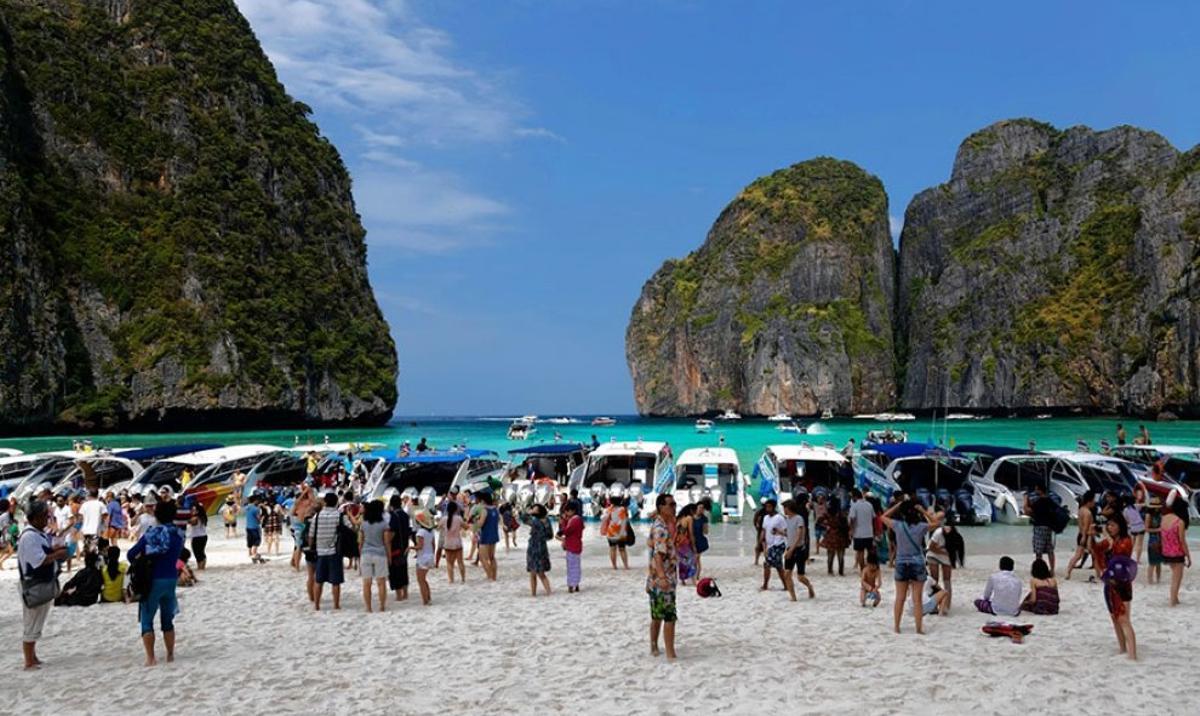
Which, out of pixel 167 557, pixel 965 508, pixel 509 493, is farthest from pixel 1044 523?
pixel 509 493

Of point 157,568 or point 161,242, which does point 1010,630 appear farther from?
point 161,242

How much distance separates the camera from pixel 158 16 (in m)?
93.5

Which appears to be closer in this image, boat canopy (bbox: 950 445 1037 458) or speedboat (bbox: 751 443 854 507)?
speedboat (bbox: 751 443 854 507)

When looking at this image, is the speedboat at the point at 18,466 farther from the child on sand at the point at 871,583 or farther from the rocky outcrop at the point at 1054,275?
the rocky outcrop at the point at 1054,275

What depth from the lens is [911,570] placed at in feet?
34.1

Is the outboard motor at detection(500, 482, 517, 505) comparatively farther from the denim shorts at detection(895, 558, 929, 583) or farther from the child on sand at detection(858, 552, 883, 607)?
the denim shorts at detection(895, 558, 929, 583)

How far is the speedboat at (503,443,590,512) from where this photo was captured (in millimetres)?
24828

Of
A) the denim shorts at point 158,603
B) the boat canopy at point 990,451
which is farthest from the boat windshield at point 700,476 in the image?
the denim shorts at point 158,603

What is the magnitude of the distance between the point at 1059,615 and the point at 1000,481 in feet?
50.3

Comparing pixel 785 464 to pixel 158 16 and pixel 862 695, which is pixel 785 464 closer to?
pixel 862 695

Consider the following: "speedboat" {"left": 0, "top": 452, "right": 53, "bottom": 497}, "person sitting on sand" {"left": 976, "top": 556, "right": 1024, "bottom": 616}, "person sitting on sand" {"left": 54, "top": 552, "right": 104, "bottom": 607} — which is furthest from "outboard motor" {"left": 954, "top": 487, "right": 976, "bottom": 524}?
"speedboat" {"left": 0, "top": 452, "right": 53, "bottom": 497}

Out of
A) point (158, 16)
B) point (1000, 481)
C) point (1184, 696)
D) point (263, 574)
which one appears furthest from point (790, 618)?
point (158, 16)

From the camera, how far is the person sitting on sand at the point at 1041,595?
38.1ft

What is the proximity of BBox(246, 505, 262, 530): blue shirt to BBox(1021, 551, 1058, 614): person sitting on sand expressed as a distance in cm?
1473
